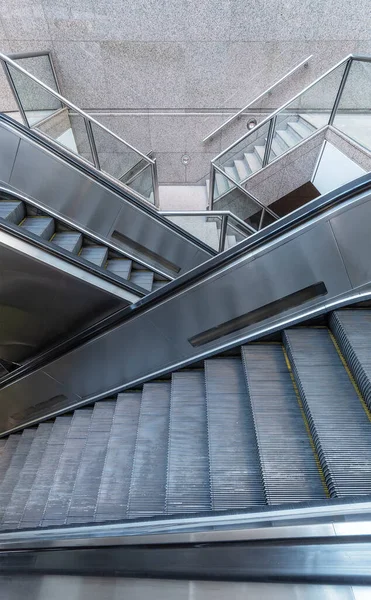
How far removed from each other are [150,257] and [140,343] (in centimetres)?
166

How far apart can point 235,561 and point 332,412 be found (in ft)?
2.97

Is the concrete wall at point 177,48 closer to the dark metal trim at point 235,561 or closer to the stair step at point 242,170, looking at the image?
the stair step at point 242,170

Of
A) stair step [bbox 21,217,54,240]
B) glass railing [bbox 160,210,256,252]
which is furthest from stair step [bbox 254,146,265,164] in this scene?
stair step [bbox 21,217,54,240]

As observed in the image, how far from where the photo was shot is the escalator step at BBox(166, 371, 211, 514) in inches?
74.0

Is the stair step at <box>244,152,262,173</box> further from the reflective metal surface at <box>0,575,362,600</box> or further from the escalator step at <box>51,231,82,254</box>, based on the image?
the reflective metal surface at <box>0,575,362,600</box>

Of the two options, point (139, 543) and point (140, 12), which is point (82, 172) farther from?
point (139, 543)

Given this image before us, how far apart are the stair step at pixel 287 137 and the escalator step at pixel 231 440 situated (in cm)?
346

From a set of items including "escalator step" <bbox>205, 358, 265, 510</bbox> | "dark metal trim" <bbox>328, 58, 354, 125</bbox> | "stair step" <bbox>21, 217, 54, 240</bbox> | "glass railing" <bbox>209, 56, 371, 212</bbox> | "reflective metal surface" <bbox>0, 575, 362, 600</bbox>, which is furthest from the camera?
"dark metal trim" <bbox>328, 58, 354, 125</bbox>

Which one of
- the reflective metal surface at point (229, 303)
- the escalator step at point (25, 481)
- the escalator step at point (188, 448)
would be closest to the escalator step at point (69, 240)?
the reflective metal surface at point (229, 303)

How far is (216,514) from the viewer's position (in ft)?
4.40

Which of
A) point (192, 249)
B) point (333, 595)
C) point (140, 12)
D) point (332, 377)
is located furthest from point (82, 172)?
point (333, 595)

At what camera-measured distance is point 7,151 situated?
3.16m

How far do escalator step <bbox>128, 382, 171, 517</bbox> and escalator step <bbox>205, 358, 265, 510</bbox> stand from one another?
0.55 metres

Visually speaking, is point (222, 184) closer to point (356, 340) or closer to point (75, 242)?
point (75, 242)
